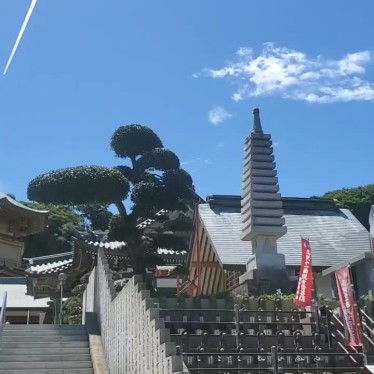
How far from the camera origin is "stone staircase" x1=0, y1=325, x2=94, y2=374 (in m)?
11.0

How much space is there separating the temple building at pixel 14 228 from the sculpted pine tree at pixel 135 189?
35.9 ft

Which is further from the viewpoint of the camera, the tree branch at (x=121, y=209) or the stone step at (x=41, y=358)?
the tree branch at (x=121, y=209)

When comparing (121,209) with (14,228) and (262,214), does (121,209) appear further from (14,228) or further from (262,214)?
(14,228)

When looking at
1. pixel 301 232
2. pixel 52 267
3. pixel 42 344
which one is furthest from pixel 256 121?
pixel 42 344

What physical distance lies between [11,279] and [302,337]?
22.1 meters

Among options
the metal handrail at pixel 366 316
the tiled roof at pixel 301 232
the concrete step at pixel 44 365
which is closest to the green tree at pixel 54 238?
the tiled roof at pixel 301 232

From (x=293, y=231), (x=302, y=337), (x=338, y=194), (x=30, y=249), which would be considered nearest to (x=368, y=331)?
(x=302, y=337)

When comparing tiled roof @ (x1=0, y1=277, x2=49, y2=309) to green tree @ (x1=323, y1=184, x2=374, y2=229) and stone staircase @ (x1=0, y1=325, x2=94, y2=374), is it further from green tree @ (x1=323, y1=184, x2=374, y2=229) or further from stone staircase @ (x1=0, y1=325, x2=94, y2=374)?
green tree @ (x1=323, y1=184, x2=374, y2=229)

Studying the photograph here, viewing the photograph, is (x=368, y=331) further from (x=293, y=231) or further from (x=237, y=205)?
(x=237, y=205)

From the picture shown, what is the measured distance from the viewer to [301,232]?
70.9 feet

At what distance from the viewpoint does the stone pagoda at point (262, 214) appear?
15.1 metres

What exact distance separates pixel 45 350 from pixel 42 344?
1.34 feet

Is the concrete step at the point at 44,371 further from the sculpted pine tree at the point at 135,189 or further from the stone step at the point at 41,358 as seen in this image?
the sculpted pine tree at the point at 135,189

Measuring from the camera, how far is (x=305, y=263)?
12664 millimetres
